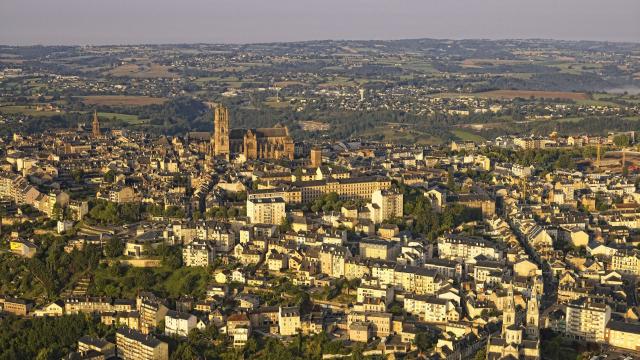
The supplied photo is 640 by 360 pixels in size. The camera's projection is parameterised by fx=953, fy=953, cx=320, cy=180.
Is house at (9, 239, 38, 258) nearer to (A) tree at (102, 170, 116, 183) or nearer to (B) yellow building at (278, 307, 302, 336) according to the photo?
(A) tree at (102, 170, 116, 183)

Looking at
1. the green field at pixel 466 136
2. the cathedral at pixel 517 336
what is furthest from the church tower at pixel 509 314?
the green field at pixel 466 136

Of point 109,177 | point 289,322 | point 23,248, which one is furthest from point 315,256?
point 109,177

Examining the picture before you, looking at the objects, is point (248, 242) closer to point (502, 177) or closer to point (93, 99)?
point (502, 177)

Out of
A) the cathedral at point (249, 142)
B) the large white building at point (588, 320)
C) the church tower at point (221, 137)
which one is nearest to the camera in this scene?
the large white building at point (588, 320)

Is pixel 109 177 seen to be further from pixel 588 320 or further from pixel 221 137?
pixel 588 320

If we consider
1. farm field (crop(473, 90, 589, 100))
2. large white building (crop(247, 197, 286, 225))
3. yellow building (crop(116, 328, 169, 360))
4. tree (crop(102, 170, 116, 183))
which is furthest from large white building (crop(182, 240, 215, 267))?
farm field (crop(473, 90, 589, 100))

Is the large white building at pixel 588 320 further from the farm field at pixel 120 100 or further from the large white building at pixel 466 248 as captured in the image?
the farm field at pixel 120 100

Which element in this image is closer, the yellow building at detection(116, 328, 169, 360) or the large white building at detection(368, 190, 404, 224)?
the yellow building at detection(116, 328, 169, 360)
